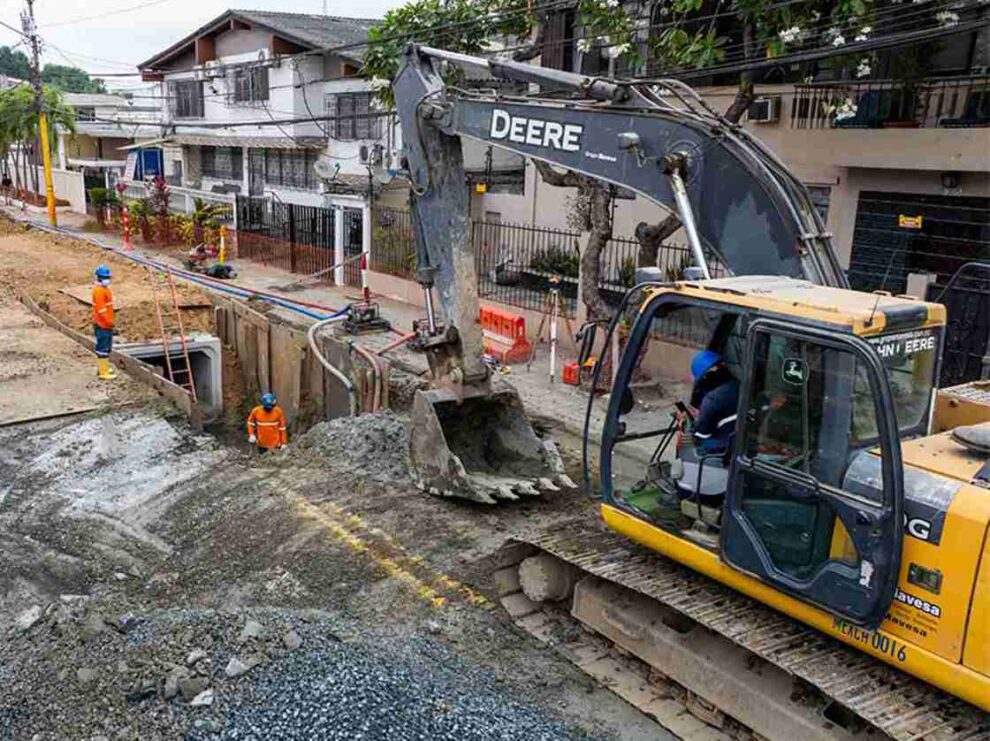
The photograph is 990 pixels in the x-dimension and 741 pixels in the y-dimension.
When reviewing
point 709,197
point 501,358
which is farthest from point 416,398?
point 501,358

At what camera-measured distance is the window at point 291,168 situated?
30.0 meters

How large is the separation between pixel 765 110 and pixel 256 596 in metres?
11.6

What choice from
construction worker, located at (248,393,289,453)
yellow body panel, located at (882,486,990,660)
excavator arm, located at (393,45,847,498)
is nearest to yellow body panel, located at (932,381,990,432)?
excavator arm, located at (393,45,847,498)

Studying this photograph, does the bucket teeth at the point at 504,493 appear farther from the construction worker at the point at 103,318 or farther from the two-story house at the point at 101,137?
the two-story house at the point at 101,137

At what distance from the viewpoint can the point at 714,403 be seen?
18.7ft

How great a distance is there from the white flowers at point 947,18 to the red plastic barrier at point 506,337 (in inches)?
296

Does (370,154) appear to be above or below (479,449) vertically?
above

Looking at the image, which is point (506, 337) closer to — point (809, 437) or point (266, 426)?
point (266, 426)

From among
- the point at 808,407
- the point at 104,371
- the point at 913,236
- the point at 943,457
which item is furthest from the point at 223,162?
the point at 943,457

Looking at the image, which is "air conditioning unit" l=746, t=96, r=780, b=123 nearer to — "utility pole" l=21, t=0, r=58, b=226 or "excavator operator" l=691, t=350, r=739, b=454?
"excavator operator" l=691, t=350, r=739, b=454

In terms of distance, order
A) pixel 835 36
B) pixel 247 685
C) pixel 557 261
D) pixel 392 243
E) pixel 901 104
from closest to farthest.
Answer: pixel 247 685 → pixel 835 36 → pixel 901 104 → pixel 557 261 → pixel 392 243

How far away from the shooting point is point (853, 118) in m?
14.2

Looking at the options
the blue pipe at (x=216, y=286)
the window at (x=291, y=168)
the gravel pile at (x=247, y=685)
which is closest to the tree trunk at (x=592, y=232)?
the blue pipe at (x=216, y=286)

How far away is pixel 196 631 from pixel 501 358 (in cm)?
972
